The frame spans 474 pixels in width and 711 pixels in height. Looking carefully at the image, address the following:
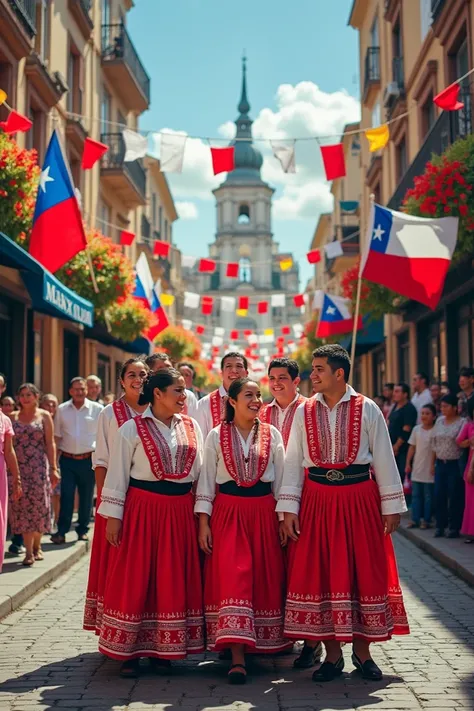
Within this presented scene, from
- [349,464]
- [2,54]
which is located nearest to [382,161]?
[2,54]

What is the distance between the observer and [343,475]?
20.4 feet

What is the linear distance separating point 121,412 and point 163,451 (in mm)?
983

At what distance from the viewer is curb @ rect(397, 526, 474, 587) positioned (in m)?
9.41

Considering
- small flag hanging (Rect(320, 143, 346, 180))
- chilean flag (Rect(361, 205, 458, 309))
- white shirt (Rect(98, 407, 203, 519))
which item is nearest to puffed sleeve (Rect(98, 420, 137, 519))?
white shirt (Rect(98, 407, 203, 519))

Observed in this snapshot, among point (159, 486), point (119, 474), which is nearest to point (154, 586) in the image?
point (159, 486)

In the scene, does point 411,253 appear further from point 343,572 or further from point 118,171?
point 118,171

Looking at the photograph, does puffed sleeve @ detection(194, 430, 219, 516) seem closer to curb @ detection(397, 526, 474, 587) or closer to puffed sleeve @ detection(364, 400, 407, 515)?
puffed sleeve @ detection(364, 400, 407, 515)

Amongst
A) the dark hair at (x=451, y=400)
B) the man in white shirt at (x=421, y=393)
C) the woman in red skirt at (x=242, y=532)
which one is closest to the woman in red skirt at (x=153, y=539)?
the woman in red skirt at (x=242, y=532)

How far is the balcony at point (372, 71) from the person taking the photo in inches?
1096

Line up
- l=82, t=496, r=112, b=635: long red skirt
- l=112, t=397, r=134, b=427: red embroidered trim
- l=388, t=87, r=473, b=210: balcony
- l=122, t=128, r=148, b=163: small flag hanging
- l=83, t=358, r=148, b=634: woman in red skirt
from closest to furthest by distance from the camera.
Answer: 1. l=82, t=496, r=112, b=635: long red skirt
2. l=83, t=358, r=148, b=634: woman in red skirt
3. l=112, t=397, r=134, b=427: red embroidered trim
4. l=388, t=87, r=473, b=210: balcony
5. l=122, t=128, r=148, b=163: small flag hanging

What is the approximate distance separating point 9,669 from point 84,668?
480 millimetres

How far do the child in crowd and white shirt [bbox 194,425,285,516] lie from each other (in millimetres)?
6852

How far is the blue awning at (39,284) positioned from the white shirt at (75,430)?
1476 millimetres

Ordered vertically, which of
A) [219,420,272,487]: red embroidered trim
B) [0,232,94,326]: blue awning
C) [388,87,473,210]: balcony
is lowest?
[219,420,272,487]: red embroidered trim
